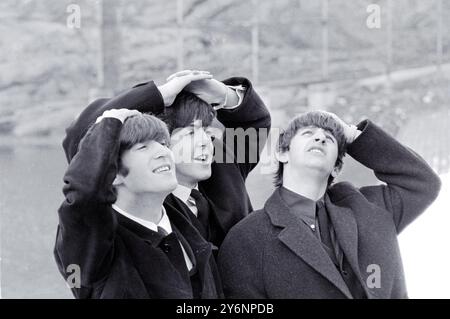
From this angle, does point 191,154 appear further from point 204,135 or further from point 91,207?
point 91,207

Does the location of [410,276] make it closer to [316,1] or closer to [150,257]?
[150,257]

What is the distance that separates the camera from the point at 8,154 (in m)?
4.54

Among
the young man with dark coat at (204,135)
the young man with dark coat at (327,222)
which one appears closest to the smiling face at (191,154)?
the young man with dark coat at (204,135)

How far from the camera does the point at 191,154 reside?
6.24ft

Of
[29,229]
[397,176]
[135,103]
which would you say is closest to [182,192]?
[135,103]

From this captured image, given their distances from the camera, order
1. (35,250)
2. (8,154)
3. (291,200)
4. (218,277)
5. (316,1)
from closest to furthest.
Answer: (218,277) < (291,200) < (35,250) < (8,154) < (316,1)

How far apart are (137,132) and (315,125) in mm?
492

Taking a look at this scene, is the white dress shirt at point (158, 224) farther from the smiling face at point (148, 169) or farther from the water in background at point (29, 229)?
the water in background at point (29, 229)

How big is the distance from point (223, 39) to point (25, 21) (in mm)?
1302

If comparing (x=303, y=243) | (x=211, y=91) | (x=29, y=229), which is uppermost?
(x=211, y=91)

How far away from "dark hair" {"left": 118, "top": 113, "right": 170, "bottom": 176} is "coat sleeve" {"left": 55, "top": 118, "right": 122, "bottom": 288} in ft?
0.23

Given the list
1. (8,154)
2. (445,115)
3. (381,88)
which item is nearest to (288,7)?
(381,88)

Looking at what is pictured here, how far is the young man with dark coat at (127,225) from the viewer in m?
1.52

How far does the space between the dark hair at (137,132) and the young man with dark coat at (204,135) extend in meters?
0.18
